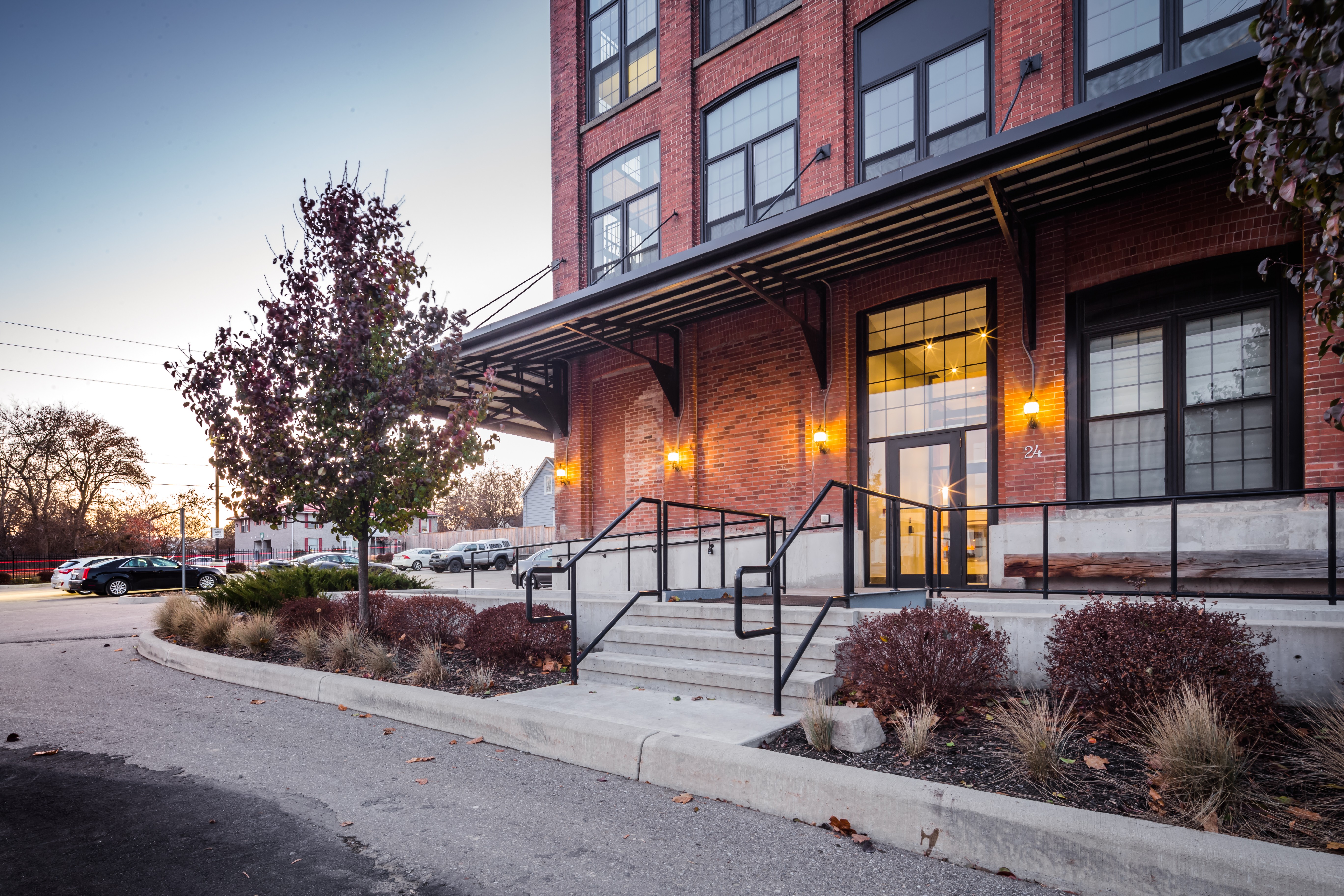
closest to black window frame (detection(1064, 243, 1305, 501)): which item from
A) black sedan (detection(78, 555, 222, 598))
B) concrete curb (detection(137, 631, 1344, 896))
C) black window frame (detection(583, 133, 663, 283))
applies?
concrete curb (detection(137, 631, 1344, 896))

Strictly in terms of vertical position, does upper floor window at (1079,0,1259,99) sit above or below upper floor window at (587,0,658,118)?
below

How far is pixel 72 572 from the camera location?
27.9m

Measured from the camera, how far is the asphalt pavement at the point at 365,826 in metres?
3.59

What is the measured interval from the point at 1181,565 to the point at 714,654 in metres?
4.86

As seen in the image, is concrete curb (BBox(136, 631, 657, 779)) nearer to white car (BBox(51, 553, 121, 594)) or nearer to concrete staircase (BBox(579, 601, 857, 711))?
concrete staircase (BBox(579, 601, 857, 711))

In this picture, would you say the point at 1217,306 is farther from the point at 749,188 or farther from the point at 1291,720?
the point at 749,188

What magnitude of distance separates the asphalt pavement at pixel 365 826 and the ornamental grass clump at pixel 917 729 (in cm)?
94

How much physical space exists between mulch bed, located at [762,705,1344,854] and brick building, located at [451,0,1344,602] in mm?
4227

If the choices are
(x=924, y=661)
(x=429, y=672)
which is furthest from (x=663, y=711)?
(x=429, y=672)

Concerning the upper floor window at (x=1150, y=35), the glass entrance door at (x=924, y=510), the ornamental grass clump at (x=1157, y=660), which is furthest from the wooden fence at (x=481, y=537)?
the ornamental grass clump at (x=1157, y=660)

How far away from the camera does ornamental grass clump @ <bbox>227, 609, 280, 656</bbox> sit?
9.51m

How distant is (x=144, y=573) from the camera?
28859 mm

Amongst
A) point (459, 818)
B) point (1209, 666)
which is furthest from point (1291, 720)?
point (459, 818)

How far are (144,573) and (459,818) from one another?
31.1 meters
